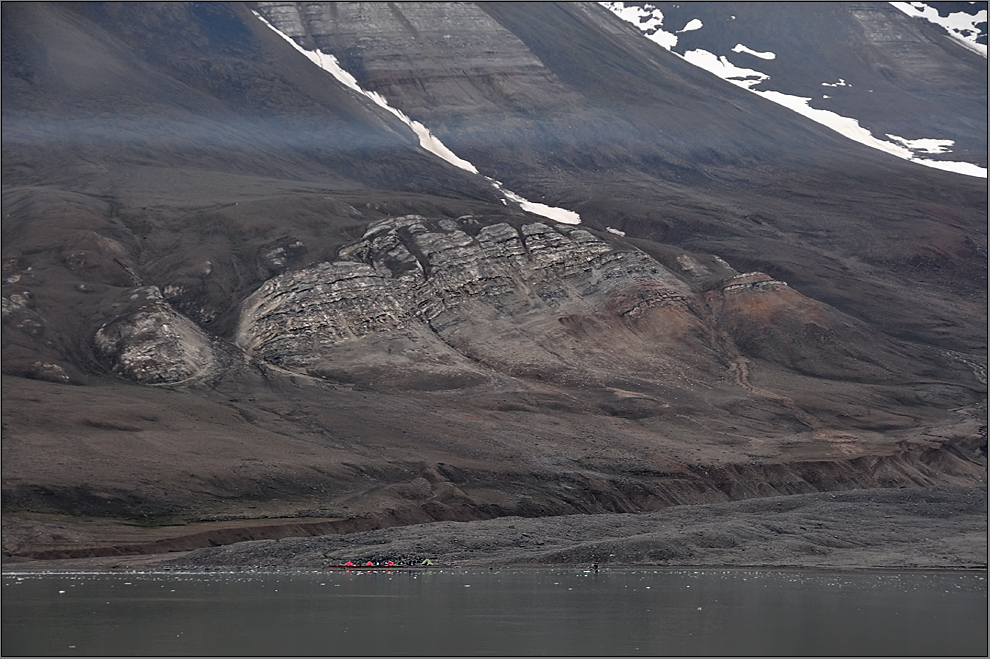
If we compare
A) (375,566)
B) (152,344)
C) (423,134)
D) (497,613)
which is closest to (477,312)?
(152,344)

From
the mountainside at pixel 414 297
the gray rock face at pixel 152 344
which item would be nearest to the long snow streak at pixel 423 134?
the mountainside at pixel 414 297

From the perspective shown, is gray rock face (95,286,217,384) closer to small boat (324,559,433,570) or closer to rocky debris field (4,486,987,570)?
rocky debris field (4,486,987,570)

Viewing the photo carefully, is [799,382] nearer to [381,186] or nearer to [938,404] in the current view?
[938,404]

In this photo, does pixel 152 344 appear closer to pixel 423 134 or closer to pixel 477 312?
pixel 477 312

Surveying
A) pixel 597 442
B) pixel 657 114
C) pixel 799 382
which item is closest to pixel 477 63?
pixel 657 114

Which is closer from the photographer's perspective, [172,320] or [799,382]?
[172,320]

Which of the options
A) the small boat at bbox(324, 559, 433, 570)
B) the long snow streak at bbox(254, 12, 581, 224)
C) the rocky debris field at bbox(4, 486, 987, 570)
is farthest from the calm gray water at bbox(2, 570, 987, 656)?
the long snow streak at bbox(254, 12, 581, 224)

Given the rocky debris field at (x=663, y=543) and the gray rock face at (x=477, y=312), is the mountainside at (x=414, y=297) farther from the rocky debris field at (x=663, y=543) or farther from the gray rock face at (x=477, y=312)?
the rocky debris field at (x=663, y=543)
